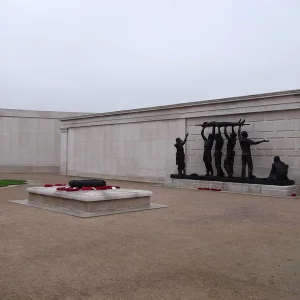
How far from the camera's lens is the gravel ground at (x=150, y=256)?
14.3ft

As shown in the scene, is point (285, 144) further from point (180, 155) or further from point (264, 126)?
point (180, 155)

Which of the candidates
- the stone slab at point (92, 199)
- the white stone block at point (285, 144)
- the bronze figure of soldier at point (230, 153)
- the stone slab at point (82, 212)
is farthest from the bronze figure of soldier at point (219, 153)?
the stone slab at point (92, 199)

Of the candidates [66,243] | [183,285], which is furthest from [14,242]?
[183,285]

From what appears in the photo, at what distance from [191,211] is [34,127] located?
21471 mm

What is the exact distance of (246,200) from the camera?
1270 cm

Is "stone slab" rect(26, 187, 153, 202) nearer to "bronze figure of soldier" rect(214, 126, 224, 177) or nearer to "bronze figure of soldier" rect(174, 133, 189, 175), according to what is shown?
"bronze figure of soldier" rect(214, 126, 224, 177)

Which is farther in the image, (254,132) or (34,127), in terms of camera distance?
(34,127)

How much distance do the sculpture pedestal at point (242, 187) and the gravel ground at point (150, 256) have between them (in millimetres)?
4530

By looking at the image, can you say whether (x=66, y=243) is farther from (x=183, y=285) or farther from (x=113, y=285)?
(x=183, y=285)

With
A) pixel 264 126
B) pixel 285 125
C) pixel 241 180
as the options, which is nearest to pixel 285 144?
pixel 285 125

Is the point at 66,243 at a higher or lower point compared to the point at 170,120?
A: lower

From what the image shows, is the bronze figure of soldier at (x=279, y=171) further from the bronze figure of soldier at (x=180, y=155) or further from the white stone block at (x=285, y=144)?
the bronze figure of soldier at (x=180, y=155)

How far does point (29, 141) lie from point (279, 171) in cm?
1970

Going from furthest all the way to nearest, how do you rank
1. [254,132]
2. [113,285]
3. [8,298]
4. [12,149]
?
[12,149] → [254,132] → [113,285] → [8,298]
